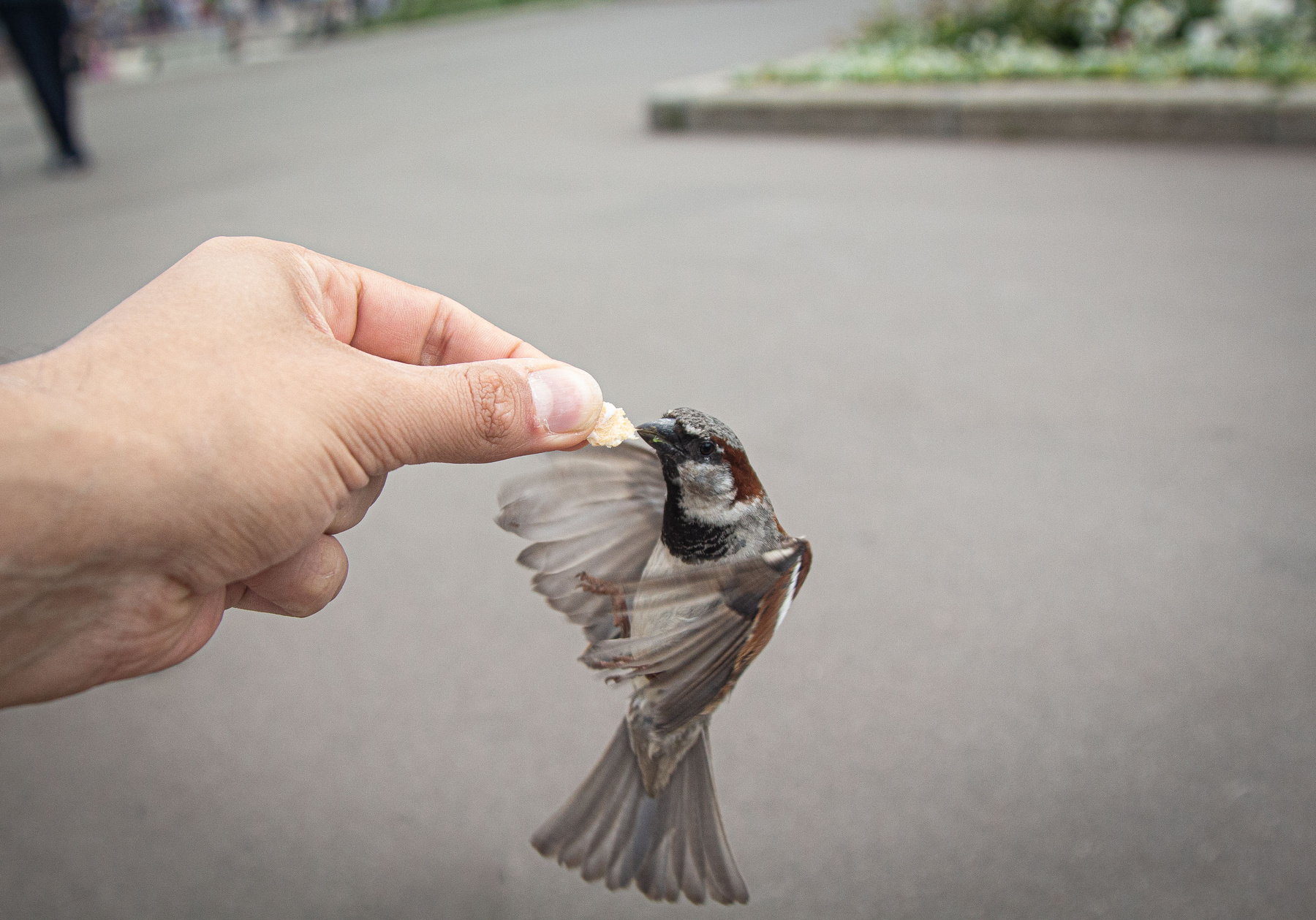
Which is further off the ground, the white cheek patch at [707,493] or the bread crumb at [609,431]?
the bread crumb at [609,431]

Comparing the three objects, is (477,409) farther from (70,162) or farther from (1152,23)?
(1152,23)

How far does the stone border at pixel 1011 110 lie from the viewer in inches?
274

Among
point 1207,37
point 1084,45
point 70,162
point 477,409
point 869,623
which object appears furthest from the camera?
point 1084,45

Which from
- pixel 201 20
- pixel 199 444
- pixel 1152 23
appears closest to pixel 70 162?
pixel 199 444

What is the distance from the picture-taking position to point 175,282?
1.39 meters

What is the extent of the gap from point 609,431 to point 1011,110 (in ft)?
24.1

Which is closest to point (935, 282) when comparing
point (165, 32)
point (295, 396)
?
point (295, 396)

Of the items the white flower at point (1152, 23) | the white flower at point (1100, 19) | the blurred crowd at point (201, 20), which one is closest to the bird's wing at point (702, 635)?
the white flower at point (1152, 23)

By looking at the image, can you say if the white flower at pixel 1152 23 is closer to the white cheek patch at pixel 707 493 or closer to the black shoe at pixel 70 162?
the white cheek patch at pixel 707 493

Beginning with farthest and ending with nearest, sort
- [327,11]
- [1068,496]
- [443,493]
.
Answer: [327,11]
[443,493]
[1068,496]

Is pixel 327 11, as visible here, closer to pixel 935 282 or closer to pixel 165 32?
pixel 165 32

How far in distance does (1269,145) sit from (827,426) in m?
5.29

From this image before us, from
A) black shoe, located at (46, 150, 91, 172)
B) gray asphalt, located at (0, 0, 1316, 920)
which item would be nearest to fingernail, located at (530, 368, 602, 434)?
gray asphalt, located at (0, 0, 1316, 920)

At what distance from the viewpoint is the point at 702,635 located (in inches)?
52.0
